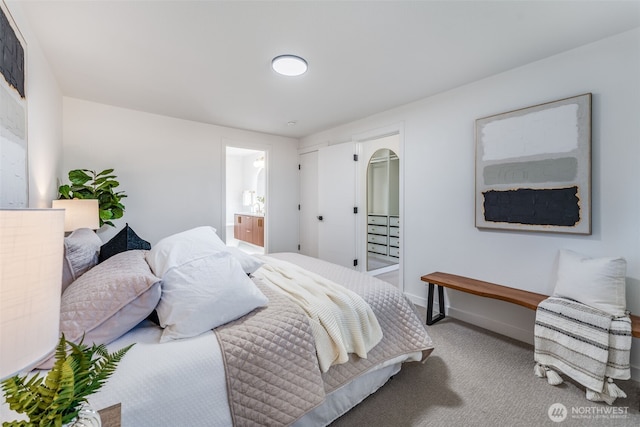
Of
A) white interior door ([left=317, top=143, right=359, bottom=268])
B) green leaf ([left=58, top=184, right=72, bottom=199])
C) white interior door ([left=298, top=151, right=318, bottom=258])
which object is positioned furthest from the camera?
white interior door ([left=298, top=151, right=318, bottom=258])

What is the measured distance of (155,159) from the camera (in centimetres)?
353

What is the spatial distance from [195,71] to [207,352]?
90.3 inches

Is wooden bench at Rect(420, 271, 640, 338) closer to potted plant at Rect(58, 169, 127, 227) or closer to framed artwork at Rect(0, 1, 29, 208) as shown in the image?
framed artwork at Rect(0, 1, 29, 208)

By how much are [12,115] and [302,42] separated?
1.68m

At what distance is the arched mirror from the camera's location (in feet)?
17.1

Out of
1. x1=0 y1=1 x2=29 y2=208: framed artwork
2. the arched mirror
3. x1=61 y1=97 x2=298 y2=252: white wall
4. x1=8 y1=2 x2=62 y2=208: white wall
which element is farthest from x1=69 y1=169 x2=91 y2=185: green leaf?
the arched mirror

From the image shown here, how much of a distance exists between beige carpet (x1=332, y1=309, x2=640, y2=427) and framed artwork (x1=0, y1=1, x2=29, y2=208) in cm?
207

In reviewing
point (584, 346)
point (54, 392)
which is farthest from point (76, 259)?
point (584, 346)

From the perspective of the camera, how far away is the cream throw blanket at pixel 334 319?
1.36 m

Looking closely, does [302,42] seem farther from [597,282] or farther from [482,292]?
[597,282]

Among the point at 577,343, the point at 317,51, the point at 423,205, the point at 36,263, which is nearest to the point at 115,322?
the point at 36,263

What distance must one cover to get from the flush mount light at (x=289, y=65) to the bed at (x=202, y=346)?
1533mm

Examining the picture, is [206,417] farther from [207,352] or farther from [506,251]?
[506,251]

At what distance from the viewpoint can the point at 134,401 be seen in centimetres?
92
